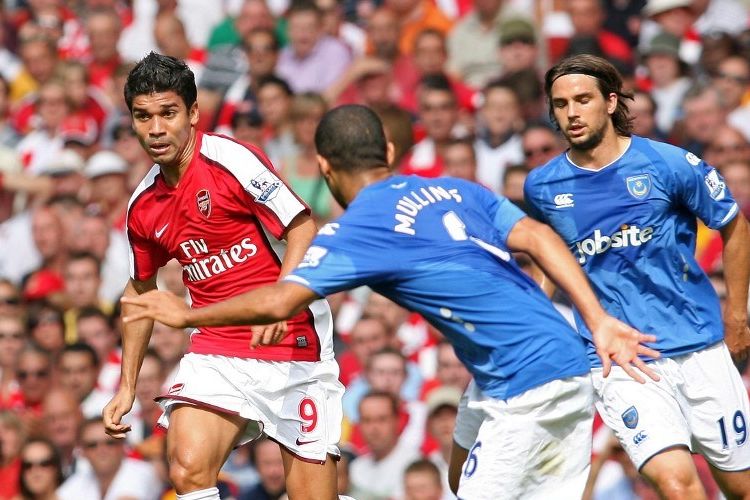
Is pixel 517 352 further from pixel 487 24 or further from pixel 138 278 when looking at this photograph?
pixel 487 24

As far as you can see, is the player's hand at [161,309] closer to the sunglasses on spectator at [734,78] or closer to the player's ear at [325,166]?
the player's ear at [325,166]

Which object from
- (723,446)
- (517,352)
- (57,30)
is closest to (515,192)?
(723,446)

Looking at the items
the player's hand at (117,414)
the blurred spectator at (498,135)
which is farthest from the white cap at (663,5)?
the player's hand at (117,414)

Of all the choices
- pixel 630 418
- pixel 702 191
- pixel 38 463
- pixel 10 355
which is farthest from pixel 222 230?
pixel 10 355

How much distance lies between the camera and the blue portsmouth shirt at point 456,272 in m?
5.70

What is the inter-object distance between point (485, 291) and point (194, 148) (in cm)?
190

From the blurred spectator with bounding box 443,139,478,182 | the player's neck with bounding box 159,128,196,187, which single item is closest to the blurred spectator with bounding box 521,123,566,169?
the blurred spectator with bounding box 443,139,478,182

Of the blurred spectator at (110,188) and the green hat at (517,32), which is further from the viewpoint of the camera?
the blurred spectator at (110,188)

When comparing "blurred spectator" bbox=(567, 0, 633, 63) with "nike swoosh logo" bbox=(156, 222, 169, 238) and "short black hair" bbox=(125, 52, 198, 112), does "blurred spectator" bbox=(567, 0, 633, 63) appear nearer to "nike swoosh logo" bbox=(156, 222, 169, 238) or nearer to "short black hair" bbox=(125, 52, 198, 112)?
"short black hair" bbox=(125, 52, 198, 112)

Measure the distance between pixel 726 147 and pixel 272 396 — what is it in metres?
5.04

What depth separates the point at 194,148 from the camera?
7035 mm

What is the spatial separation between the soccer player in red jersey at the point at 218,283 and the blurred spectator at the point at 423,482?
2640mm

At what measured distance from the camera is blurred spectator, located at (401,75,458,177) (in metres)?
12.1

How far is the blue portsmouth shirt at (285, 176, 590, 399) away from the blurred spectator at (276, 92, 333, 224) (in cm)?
617
